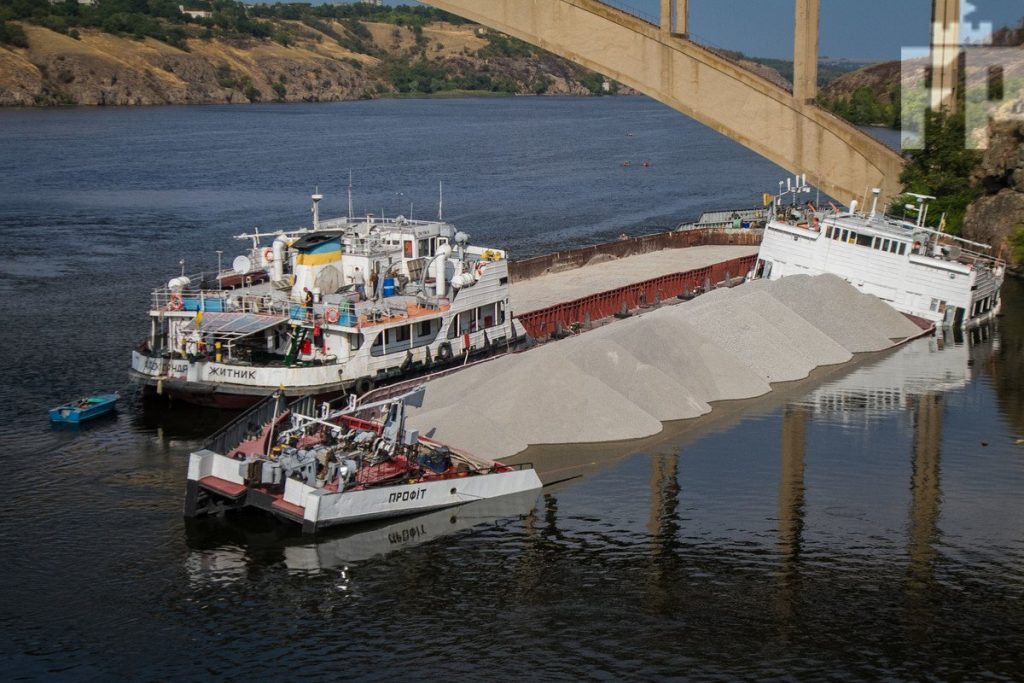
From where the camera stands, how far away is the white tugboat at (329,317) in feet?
120

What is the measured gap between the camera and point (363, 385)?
37.2 meters

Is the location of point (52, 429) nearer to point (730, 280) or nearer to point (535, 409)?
point (535, 409)

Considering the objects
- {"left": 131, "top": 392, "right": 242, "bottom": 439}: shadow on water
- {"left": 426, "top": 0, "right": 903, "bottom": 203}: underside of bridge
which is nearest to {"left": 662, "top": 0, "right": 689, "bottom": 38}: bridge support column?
{"left": 426, "top": 0, "right": 903, "bottom": 203}: underside of bridge

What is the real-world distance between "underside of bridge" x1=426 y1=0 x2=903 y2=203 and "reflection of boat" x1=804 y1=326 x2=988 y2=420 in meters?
17.2

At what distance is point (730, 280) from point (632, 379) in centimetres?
2197

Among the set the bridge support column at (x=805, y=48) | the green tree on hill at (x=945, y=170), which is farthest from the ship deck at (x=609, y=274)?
the green tree on hill at (x=945, y=170)

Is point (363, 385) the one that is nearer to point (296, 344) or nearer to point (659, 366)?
point (296, 344)

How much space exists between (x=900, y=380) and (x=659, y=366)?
9.23 metres

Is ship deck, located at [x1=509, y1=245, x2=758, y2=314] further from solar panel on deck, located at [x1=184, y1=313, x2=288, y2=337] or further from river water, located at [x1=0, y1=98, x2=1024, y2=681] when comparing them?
solar panel on deck, located at [x1=184, y1=313, x2=288, y2=337]

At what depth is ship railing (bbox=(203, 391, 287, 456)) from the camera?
97.7ft

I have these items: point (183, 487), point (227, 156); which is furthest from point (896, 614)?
point (227, 156)

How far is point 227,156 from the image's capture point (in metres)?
112

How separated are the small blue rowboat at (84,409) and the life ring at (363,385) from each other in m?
6.55

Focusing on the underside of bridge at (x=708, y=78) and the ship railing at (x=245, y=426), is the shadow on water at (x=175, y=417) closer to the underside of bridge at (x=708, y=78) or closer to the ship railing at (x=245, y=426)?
the ship railing at (x=245, y=426)
